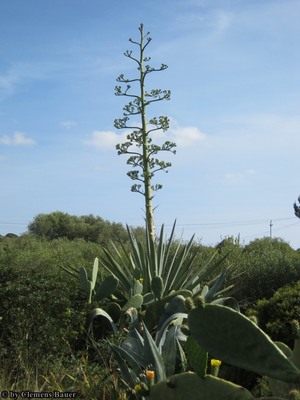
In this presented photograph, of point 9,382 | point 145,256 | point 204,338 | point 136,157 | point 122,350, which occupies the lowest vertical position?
point 9,382

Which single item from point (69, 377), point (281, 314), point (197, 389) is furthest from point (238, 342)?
point (281, 314)

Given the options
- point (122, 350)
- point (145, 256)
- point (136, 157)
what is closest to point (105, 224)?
point (136, 157)

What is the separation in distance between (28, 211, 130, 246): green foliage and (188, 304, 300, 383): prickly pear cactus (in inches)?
1507

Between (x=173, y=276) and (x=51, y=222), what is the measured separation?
39922mm

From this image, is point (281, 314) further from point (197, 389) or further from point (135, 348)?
point (197, 389)

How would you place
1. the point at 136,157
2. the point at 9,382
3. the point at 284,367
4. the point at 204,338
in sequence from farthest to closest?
the point at 136,157, the point at 9,382, the point at 204,338, the point at 284,367

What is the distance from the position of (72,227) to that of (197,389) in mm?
42310

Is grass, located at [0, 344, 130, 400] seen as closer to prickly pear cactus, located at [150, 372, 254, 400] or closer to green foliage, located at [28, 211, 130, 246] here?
prickly pear cactus, located at [150, 372, 254, 400]

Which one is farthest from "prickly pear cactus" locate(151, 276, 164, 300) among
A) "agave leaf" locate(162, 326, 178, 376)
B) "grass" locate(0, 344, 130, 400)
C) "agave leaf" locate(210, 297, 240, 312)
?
"agave leaf" locate(162, 326, 178, 376)

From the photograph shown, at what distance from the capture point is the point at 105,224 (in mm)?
44594

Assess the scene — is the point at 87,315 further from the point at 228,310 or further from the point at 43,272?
the point at 228,310

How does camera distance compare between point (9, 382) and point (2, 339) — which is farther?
point (2, 339)

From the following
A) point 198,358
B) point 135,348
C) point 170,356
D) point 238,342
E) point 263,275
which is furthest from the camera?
point 263,275

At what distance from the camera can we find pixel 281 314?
684 cm
